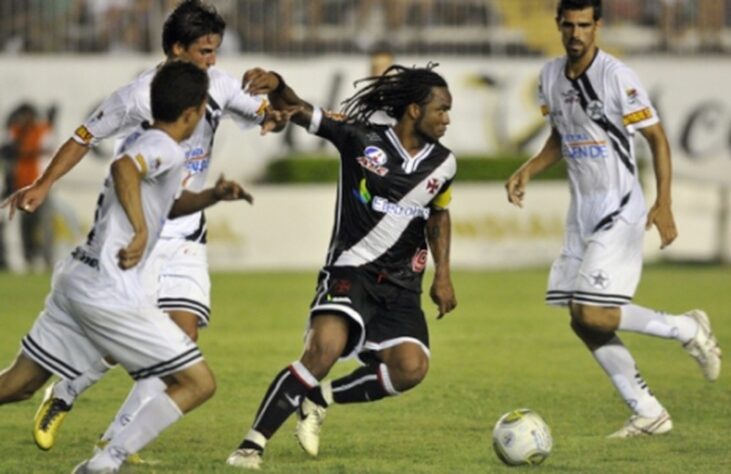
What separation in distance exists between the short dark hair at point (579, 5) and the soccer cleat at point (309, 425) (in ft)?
8.57

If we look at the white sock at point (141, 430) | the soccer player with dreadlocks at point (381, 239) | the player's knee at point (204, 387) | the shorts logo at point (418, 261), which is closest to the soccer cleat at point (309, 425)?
the soccer player with dreadlocks at point (381, 239)

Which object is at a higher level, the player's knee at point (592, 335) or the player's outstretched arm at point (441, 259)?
the player's outstretched arm at point (441, 259)

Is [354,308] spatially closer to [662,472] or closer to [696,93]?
[662,472]

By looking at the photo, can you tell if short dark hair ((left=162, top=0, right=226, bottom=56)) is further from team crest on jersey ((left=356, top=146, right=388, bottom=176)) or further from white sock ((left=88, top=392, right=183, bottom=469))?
white sock ((left=88, top=392, right=183, bottom=469))

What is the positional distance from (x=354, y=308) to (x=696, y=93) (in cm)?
1874

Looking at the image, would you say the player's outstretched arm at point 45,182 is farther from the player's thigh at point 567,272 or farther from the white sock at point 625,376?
the white sock at point 625,376

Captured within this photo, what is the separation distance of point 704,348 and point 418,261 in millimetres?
2094

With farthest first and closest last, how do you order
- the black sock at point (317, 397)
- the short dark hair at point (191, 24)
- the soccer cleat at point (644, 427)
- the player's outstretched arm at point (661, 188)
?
the soccer cleat at point (644, 427)
the player's outstretched arm at point (661, 188)
the black sock at point (317, 397)
the short dark hair at point (191, 24)

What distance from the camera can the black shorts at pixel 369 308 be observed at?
8430mm

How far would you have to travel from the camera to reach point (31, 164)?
23.1 meters

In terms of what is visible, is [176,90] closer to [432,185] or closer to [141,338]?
[141,338]

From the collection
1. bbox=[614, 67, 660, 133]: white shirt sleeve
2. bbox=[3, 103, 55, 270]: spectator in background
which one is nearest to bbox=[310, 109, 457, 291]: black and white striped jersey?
bbox=[614, 67, 660, 133]: white shirt sleeve

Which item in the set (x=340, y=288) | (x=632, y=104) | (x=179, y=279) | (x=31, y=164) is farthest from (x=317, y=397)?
(x=31, y=164)

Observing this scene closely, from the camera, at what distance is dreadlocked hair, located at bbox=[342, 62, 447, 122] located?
8.66 meters
